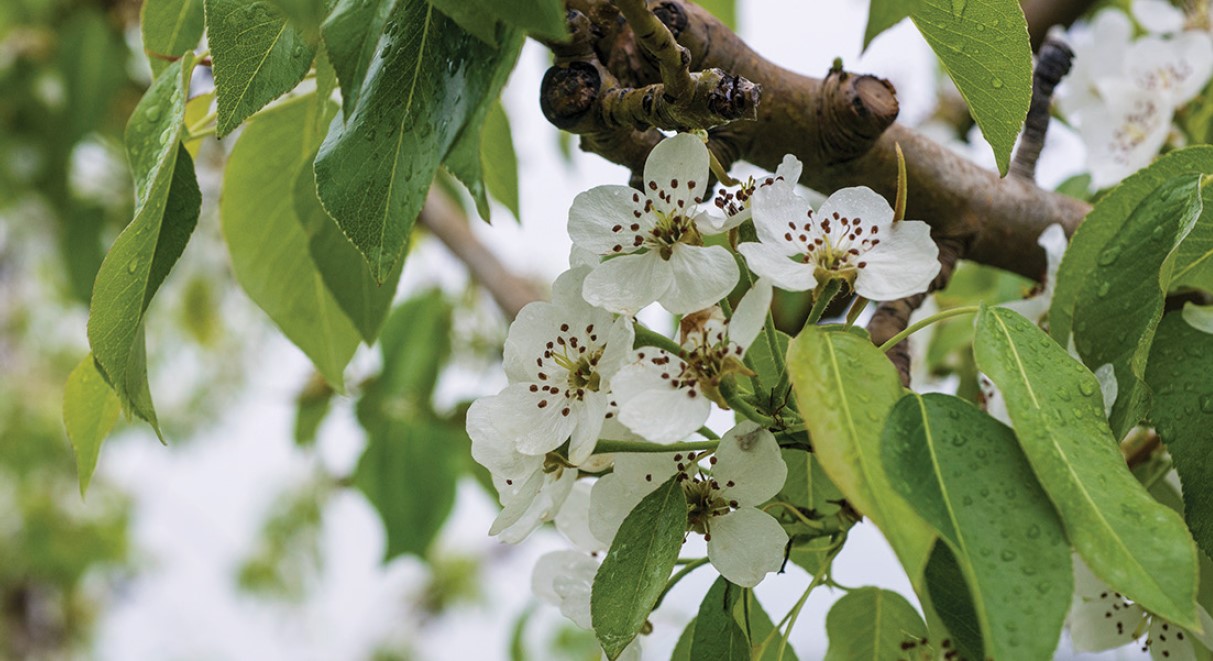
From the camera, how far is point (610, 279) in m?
0.44

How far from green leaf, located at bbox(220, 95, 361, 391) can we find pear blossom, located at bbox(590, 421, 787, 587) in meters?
0.34

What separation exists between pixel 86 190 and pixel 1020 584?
187 centimetres

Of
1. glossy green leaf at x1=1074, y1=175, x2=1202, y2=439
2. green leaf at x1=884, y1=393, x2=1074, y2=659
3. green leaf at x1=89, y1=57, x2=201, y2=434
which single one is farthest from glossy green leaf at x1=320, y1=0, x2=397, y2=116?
glossy green leaf at x1=1074, y1=175, x2=1202, y2=439

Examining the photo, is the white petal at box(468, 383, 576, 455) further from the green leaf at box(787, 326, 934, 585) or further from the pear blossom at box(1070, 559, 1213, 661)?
the pear blossom at box(1070, 559, 1213, 661)

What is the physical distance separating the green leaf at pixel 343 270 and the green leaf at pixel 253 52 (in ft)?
0.71

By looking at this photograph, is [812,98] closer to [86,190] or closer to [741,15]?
[741,15]

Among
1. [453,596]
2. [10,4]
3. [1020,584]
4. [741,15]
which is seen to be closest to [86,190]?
[10,4]

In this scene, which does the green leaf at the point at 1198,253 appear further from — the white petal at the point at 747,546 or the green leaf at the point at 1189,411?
the white petal at the point at 747,546

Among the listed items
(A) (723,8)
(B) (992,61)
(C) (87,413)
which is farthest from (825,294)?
(A) (723,8)

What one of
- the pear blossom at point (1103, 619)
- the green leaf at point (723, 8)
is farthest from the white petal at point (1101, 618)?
the green leaf at point (723, 8)

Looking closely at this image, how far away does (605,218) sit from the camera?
46 centimetres

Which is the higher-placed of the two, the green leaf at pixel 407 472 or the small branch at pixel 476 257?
the small branch at pixel 476 257

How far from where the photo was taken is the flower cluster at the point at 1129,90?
0.83 meters

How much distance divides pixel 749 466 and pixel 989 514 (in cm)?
11
